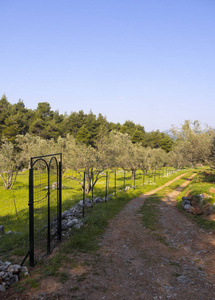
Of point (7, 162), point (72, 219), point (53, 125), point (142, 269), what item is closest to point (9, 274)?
point (142, 269)

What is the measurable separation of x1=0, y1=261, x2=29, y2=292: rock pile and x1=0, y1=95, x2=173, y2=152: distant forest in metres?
65.2

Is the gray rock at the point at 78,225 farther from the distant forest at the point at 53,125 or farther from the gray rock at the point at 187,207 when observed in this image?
the distant forest at the point at 53,125

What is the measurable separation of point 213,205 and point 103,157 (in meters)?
16.0

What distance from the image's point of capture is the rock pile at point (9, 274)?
22.6 ft

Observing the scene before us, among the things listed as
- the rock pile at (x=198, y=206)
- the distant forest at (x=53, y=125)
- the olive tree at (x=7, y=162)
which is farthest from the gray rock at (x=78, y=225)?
the distant forest at (x=53, y=125)

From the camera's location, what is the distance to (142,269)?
8430 millimetres

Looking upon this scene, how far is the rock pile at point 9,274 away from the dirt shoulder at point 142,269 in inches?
23.9

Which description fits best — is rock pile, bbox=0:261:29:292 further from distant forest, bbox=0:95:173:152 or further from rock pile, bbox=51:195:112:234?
distant forest, bbox=0:95:173:152

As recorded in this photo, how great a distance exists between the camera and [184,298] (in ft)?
21.6

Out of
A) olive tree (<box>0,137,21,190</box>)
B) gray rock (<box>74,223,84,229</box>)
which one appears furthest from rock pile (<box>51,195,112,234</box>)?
olive tree (<box>0,137,21,190</box>)

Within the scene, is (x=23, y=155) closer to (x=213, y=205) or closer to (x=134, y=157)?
(x=134, y=157)

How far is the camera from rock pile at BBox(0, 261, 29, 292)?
6901mm

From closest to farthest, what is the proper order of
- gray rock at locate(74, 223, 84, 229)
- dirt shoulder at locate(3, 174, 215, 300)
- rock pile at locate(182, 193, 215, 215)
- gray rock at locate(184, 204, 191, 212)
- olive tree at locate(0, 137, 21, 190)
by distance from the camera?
dirt shoulder at locate(3, 174, 215, 300), gray rock at locate(74, 223, 84, 229), rock pile at locate(182, 193, 215, 215), gray rock at locate(184, 204, 191, 212), olive tree at locate(0, 137, 21, 190)

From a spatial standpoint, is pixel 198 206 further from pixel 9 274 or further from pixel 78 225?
pixel 9 274
